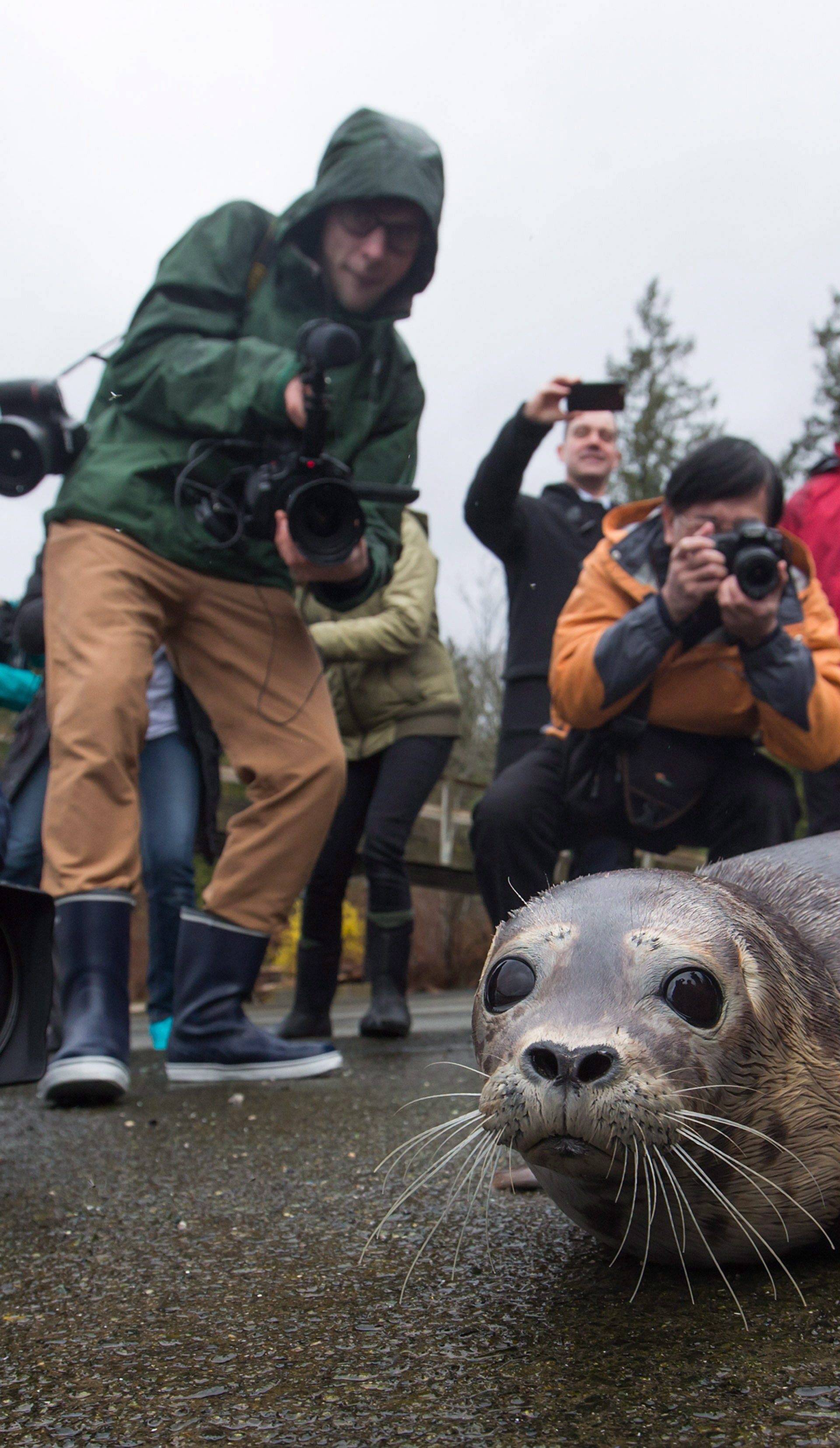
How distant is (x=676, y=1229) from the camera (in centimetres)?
139

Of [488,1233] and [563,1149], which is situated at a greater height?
[563,1149]

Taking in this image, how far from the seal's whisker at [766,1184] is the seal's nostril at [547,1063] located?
18 centimetres

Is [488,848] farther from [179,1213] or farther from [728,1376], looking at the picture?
[728,1376]

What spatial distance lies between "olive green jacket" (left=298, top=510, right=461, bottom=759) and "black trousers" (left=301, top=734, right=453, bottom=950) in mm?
73

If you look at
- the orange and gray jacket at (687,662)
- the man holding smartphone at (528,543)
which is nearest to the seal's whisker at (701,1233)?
the orange and gray jacket at (687,662)

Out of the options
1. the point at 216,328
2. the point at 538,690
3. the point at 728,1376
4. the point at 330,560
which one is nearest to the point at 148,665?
the point at 330,560

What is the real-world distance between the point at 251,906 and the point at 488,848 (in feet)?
2.60

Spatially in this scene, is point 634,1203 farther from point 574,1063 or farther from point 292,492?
point 292,492

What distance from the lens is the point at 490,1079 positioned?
4.34 feet

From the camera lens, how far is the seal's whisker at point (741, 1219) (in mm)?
1303

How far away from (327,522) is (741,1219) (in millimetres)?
2359

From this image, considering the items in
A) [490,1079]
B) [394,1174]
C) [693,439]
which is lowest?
[394,1174]

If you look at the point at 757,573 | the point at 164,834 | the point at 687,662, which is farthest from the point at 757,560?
the point at 164,834

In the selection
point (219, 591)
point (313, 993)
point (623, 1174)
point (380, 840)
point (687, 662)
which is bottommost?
point (313, 993)
